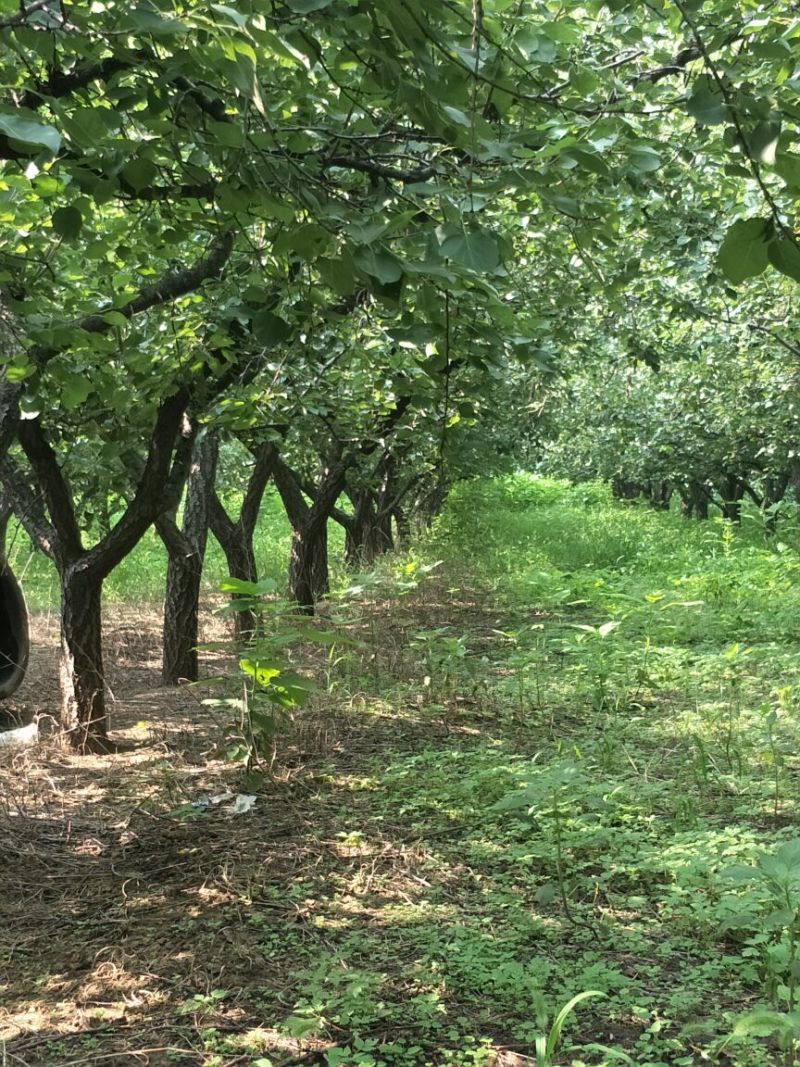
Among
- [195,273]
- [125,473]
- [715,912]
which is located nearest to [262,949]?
[715,912]

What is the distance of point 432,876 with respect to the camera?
3.26m

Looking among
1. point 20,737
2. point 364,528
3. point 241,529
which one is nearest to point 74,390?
point 20,737

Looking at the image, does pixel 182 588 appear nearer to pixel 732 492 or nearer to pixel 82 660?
pixel 82 660

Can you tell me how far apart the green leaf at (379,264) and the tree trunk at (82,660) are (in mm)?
4327

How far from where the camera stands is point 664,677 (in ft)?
19.8

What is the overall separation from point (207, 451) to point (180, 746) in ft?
11.7

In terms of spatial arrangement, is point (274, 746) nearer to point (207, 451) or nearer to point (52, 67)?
point (52, 67)

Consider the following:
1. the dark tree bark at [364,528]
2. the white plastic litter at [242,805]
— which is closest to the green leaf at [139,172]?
the white plastic litter at [242,805]

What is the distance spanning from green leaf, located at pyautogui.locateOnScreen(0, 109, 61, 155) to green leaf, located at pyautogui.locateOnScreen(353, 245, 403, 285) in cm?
57

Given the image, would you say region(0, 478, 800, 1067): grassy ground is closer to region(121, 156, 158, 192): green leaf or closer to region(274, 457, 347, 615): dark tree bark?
region(121, 156, 158, 192): green leaf

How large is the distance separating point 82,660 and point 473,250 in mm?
4713

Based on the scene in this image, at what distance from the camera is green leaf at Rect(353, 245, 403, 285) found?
57.9 inches

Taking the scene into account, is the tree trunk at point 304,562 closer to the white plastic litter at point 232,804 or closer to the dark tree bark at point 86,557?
the dark tree bark at point 86,557

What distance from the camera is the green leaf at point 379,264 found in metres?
1.47
